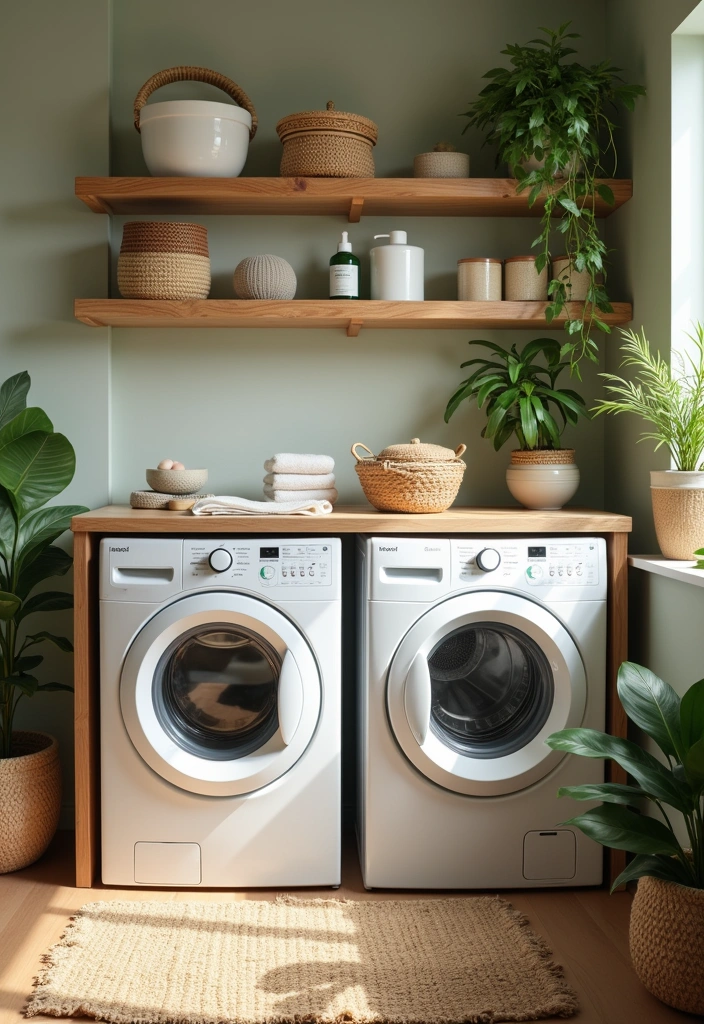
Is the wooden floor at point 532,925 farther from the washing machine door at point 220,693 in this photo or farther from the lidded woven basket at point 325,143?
the lidded woven basket at point 325,143

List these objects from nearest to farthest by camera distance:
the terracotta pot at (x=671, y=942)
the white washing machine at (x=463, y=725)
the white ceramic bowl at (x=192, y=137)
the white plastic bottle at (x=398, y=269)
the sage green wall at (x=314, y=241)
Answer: the terracotta pot at (x=671, y=942)
the white washing machine at (x=463, y=725)
the white ceramic bowl at (x=192, y=137)
the white plastic bottle at (x=398, y=269)
the sage green wall at (x=314, y=241)

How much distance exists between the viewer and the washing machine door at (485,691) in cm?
216

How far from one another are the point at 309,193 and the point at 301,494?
0.81 meters

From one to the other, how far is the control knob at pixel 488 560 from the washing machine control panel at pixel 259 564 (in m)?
0.36

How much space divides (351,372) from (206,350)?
442mm

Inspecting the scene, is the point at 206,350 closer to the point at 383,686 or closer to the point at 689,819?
the point at 383,686

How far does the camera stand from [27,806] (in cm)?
230

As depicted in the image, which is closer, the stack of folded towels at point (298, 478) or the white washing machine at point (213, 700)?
the white washing machine at point (213, 700)

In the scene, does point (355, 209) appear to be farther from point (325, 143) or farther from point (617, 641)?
point (617, 641)

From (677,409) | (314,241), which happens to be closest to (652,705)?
(677,409)

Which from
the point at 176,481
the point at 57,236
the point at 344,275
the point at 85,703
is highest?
the point at 57,236

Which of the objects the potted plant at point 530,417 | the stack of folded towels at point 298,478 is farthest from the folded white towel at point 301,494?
the potted plant at point 530,417

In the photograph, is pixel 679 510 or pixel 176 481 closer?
pixel 679 510

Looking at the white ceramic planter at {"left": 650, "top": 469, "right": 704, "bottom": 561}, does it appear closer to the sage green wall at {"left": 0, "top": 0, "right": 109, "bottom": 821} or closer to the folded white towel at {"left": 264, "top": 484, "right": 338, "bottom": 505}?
the folded white towel at {"left": 264, "top": 484, "right": 338, "bottom": 505}
